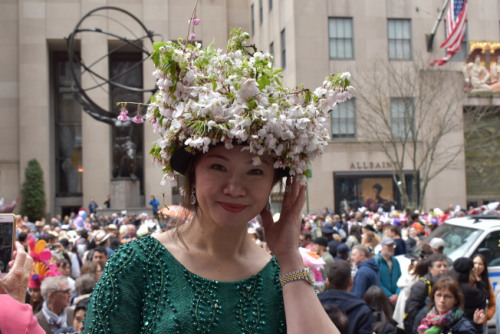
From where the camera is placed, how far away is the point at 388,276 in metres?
8.75

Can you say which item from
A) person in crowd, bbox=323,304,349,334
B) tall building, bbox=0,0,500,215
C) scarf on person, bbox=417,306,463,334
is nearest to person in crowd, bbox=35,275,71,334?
person in crowd, bbox=323,304,349,334

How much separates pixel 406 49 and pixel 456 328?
27.7 metres

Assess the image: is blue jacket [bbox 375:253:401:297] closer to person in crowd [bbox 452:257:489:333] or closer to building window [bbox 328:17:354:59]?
person in crowd [bbox 452:257:489:333]

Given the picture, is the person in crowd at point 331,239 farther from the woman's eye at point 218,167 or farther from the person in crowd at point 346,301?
the woman's eye at point 218,167

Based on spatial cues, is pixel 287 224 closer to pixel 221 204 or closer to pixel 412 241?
pixel 221 204

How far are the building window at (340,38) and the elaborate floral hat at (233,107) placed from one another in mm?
29132

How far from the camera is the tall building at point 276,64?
29953mm

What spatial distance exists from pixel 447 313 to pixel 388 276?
3.19m

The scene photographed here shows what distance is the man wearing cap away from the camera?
343 inches

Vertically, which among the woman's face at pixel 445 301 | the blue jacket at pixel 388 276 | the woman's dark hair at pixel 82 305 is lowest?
the blue jacket at pixel 388 276

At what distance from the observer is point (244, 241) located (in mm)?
2607

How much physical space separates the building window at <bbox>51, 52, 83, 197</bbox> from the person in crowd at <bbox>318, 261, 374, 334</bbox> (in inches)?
1531

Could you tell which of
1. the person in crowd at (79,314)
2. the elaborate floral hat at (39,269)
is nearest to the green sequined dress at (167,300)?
the person in crowd at (79,314)

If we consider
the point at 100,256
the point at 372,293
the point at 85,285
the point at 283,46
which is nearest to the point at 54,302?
the point at 85,285
